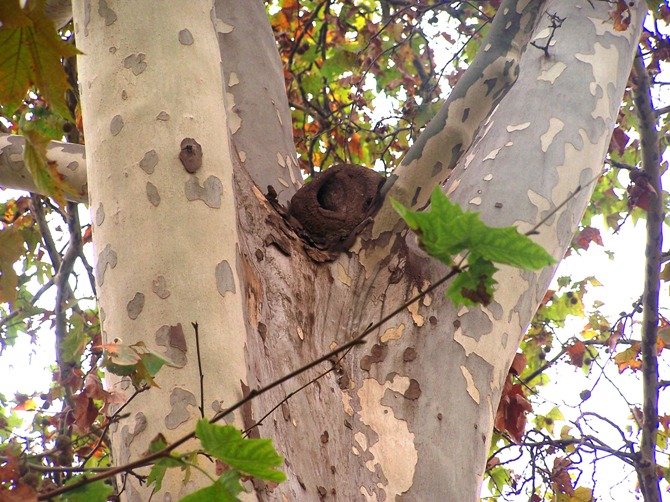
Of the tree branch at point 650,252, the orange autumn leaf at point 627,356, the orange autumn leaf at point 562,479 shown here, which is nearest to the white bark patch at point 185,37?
the tree branch at point 650,252

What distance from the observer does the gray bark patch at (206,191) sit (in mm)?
1448

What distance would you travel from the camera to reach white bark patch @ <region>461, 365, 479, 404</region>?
167cm

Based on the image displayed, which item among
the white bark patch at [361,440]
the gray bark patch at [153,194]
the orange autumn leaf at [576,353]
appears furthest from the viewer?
the orange autumn leaf at [576,353]

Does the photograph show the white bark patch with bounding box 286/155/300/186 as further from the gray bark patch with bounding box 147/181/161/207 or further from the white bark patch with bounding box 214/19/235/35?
the gray bark patch with bounding box 147/181/161/207

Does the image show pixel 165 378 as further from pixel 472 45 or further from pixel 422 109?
pixel 472 45

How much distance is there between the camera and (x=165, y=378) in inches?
49.4

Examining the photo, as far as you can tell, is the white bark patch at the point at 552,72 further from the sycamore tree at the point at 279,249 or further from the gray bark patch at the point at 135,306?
the gray bark patch at the point at 135,306

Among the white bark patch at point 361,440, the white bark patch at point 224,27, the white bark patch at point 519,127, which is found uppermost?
the white bark patch at point 224,27

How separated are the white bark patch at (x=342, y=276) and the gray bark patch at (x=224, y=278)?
0.52 meters

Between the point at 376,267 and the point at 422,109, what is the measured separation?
6.71 feet

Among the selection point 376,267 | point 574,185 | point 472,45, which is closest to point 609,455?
point 574,185

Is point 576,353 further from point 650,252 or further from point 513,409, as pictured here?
point 513,409

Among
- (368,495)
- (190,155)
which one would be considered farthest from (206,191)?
(368,495)

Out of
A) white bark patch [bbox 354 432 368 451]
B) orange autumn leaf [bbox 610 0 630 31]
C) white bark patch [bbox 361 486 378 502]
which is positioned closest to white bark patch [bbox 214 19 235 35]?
orange autumn leaf [bbox 610 0 630 31]
